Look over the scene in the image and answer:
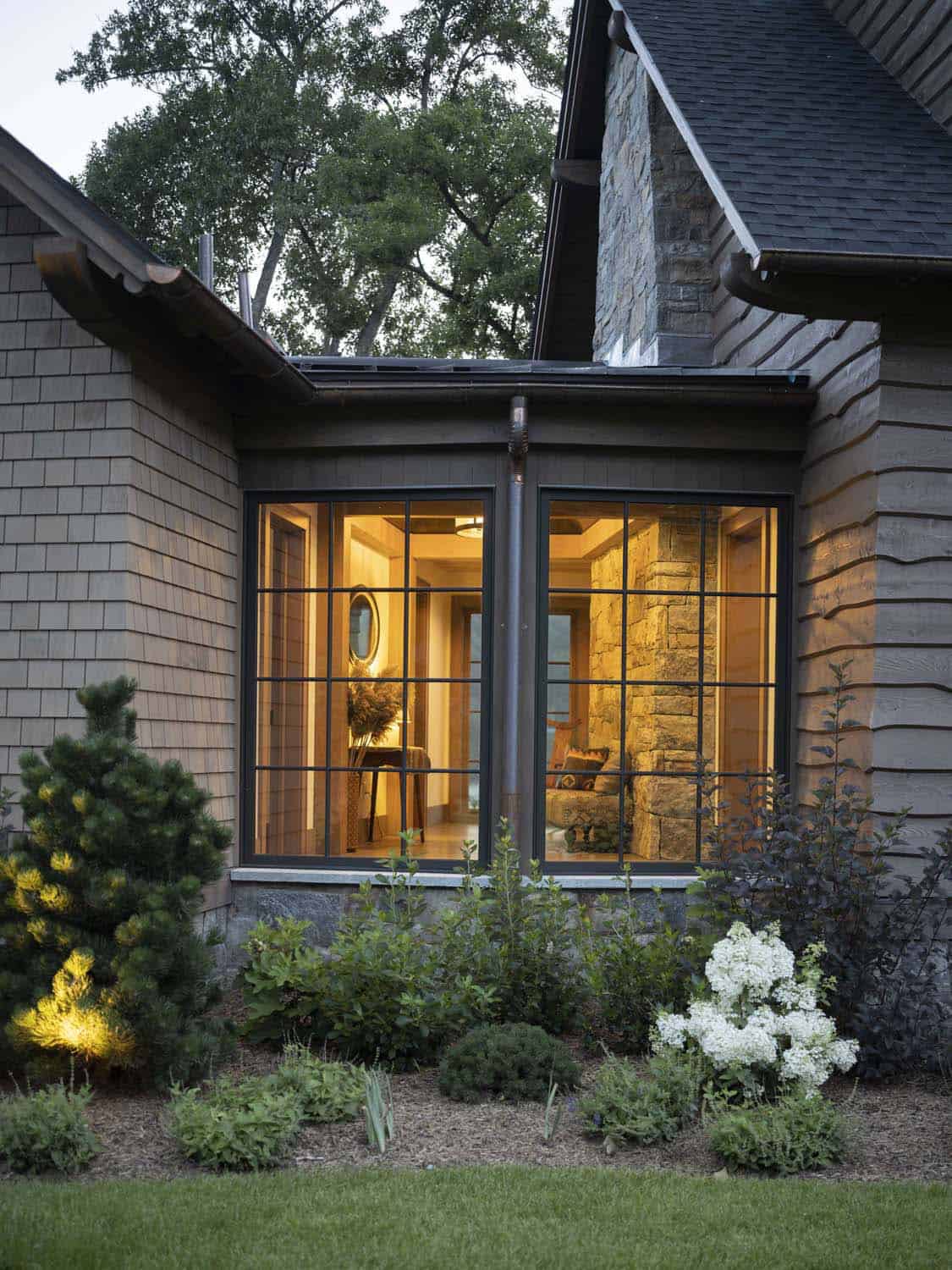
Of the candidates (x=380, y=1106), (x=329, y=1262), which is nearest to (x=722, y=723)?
(x=380, y=1106)

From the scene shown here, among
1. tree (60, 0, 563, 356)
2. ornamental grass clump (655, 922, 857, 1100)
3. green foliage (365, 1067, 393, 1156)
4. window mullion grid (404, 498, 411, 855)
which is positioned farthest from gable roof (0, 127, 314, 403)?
tree (60, 0, 563, 356)

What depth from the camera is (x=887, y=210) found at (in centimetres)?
532

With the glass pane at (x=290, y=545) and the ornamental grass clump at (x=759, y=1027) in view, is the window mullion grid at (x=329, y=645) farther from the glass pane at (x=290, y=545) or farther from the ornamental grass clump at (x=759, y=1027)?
the ornamental grass clump at (x=759, y=1027)

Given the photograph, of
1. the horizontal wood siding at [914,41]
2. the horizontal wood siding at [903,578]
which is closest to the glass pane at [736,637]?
the horizontal wood siding at [903,578]

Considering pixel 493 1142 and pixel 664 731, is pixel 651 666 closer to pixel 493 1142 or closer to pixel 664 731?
pixel 664 731

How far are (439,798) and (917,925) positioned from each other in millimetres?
2371

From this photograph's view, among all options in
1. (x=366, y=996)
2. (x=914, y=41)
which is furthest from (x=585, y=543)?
(x=914, y=41)

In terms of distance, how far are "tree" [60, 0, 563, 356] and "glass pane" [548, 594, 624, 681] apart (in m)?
13.4

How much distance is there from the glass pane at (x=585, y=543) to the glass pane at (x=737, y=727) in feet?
2.65

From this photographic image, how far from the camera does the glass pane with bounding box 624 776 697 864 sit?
20.1 ft

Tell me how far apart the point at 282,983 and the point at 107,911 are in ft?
2.67

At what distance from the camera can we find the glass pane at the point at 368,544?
6.33m

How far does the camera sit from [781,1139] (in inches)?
147

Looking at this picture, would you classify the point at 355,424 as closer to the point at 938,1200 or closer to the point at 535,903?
the point at 535,903
